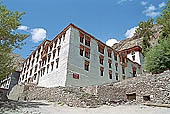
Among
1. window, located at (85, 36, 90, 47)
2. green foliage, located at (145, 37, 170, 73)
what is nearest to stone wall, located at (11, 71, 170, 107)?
green foliage, located at (145, 37, 170, 73)

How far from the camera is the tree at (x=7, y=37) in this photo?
1338 cm

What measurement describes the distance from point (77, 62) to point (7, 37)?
12435mm

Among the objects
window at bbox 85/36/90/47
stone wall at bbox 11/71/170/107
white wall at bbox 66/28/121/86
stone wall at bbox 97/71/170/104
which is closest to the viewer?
stone wall at bbox 11/71/170/107

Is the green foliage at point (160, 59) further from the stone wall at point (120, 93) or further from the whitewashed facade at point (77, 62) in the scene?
the whitewashed facade at point (77, 62)

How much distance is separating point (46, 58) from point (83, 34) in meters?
9.06

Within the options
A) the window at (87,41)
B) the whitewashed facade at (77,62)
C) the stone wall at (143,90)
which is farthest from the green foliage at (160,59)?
the window at (87,41)

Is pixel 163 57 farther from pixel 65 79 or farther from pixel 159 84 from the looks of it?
pixel 65 79

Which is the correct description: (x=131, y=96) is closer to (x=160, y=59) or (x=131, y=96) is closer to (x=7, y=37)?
(x=160, y=59)

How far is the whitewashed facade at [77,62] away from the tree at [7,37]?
9.19m

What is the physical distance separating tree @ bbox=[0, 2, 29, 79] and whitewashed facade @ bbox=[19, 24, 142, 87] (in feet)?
30.2

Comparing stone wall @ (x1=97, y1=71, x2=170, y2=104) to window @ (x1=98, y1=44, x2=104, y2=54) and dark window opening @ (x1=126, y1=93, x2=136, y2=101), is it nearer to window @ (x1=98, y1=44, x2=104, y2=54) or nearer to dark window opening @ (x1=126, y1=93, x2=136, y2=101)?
dark window opening @ (x1=126, y1=93, x2=136, y2=101)

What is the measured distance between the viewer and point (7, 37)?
45.5 feet

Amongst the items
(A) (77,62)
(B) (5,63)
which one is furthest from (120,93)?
(B) (5,63)

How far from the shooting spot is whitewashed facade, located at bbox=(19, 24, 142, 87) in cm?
2336
